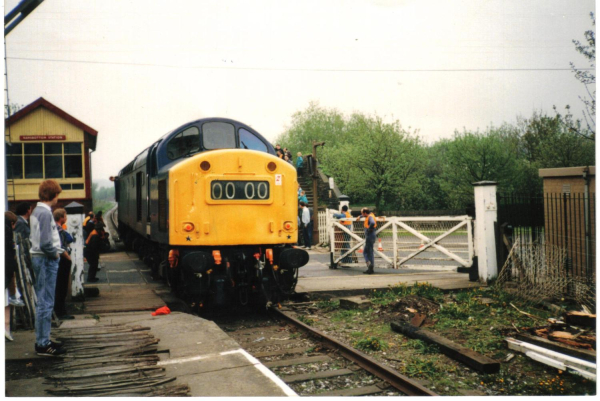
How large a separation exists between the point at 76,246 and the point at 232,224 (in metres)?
2.88

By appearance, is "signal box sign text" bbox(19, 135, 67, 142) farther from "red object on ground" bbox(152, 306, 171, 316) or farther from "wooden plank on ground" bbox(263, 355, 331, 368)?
"wooden plank on ground" bbox(263, 355, 331, 368)

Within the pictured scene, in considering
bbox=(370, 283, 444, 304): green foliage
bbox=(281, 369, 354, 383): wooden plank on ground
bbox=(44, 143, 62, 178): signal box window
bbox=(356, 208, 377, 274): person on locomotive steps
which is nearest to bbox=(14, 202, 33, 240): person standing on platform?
bbox=(281, 369, 354, 383): wooden plank on ground

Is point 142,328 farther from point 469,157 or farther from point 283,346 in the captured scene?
point 469,157

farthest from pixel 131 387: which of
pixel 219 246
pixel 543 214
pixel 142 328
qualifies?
pixel 543 214

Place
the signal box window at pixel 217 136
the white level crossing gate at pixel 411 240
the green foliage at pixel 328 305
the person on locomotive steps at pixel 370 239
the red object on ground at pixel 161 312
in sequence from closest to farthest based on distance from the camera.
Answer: the red object on ground at pixel 161 312 → the green foliage at pixel 328 305 → the signal box window at pixel 217 136 → the white level crossing gate at pixel 411 240 → the person on locomotive steps at pixel 370 239

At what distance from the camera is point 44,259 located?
5914 mm

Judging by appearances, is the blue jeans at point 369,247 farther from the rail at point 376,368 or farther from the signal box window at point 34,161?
the signal box window at point 34,161

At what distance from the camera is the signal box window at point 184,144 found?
32.9 feet

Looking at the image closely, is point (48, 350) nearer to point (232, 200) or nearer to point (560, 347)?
point (232, 200)

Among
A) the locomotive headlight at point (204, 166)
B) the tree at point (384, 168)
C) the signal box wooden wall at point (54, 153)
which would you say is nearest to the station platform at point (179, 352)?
the locomotive headlight at point (204, 166)

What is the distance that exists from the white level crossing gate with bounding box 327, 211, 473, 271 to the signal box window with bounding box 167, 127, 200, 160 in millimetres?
5884

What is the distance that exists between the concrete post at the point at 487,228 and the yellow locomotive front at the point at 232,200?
4124 millimetres

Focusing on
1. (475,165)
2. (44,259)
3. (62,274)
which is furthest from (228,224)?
(475,165)

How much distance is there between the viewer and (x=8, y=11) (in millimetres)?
6848
